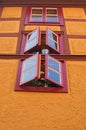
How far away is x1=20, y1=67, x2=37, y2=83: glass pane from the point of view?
8.62 meters

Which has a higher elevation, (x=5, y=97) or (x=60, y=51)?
(x=60, y=51)

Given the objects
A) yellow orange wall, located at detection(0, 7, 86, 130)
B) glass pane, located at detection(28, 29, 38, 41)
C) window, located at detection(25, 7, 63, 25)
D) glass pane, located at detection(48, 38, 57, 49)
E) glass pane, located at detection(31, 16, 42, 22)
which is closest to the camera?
yellow orange wall, located at detection(0, 7, 86, 130)

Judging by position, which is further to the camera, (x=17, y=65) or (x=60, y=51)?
(x=60, y=51)

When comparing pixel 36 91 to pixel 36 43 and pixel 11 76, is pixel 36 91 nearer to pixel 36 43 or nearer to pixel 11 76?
pixel 11 76

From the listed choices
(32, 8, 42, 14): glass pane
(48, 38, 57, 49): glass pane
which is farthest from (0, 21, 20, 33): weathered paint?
(48, 38, 57, 49): glass pane

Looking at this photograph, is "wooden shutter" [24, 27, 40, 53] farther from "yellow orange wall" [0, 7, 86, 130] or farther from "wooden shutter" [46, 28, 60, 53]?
"yellow orange wall" [0, 7, 86, 130]

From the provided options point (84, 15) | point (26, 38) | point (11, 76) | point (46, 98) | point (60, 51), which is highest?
point (84, 15)

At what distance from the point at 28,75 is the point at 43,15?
5192 millimetres

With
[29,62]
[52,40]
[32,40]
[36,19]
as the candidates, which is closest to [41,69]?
[29,62]

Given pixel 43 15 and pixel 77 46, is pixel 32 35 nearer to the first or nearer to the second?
pixel 77 46

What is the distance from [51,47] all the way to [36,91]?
8.03ft

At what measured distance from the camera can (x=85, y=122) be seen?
7562 millimetres

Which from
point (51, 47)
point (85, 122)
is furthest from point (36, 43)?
point (85, 122)

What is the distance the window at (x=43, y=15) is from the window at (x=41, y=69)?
5.88 ft
